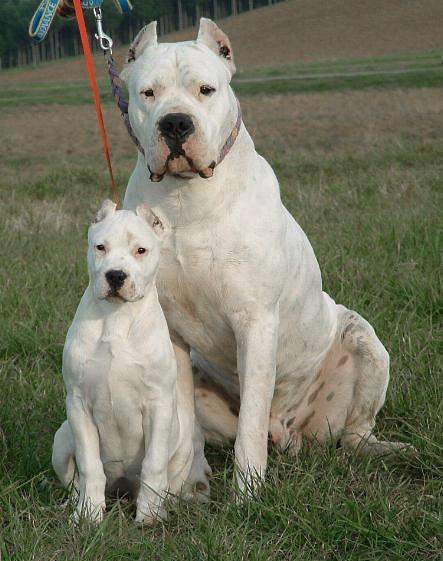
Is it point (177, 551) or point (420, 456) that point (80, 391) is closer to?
point (177, 551)

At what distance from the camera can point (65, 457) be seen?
3.65 metres

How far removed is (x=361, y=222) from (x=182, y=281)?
13.6 ft

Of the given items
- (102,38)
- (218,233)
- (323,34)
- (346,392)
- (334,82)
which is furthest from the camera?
(323,34)

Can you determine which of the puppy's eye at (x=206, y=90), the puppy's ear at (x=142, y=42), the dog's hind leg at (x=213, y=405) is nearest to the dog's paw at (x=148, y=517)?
the dog's hind leg at (x=213, y=405)

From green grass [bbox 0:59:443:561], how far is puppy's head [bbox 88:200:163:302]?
0.80 m

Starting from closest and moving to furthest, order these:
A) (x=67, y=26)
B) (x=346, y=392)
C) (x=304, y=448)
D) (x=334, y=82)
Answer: (x=304, y=448)
(x=346, y=392)
(x=334, y=82)
(x=67, y=26)

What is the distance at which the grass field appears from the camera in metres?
3.19

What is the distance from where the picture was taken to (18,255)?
278 inches

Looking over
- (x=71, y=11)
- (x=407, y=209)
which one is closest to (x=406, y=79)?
(x=407, y=209)

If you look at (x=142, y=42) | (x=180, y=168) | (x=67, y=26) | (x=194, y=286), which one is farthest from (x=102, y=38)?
(x=67, y=26)

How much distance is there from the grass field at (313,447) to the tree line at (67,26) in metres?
79.7

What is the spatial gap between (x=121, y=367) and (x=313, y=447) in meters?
1.30

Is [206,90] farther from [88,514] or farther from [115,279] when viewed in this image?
[88,514]

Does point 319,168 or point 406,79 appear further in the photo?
point 406,79
